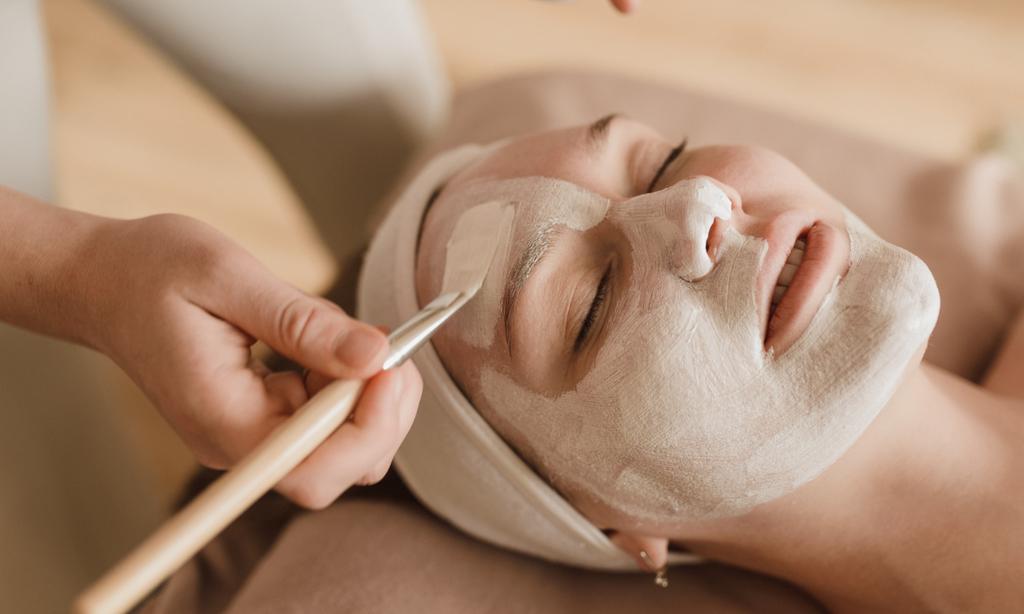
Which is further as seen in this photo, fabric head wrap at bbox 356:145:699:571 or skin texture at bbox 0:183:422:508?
fabric head wrap at bbox 356:145:699:571

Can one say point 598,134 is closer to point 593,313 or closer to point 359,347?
point 593,313

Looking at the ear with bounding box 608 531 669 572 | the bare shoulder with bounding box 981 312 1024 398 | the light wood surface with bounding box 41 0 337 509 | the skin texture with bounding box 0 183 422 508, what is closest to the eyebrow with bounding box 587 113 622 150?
the skin texture with bounding box 0 183 422 508

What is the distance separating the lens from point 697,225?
0.62m

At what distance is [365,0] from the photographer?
1074mm

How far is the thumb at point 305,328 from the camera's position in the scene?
0.51 metres

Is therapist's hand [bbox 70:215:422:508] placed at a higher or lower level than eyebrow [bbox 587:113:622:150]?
lower

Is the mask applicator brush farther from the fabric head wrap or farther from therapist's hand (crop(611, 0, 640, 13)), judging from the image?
therapist's hand (crop(611, 0, 640, 13))

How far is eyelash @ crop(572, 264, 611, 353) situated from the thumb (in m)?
0.24

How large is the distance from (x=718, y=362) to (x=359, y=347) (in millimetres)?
331

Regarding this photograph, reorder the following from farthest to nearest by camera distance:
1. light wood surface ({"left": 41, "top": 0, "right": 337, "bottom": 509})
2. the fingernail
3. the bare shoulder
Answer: light wood surface ({"left": 41, "top": 0, "right": 337, "bottom": 509}) → the bare shoulder → the fingernail

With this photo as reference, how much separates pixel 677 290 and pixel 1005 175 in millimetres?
864

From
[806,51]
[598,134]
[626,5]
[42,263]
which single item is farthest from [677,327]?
[806,51]

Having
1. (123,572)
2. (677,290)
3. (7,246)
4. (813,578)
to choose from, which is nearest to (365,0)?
(7,246)

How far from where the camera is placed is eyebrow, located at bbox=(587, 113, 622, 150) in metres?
0.75
